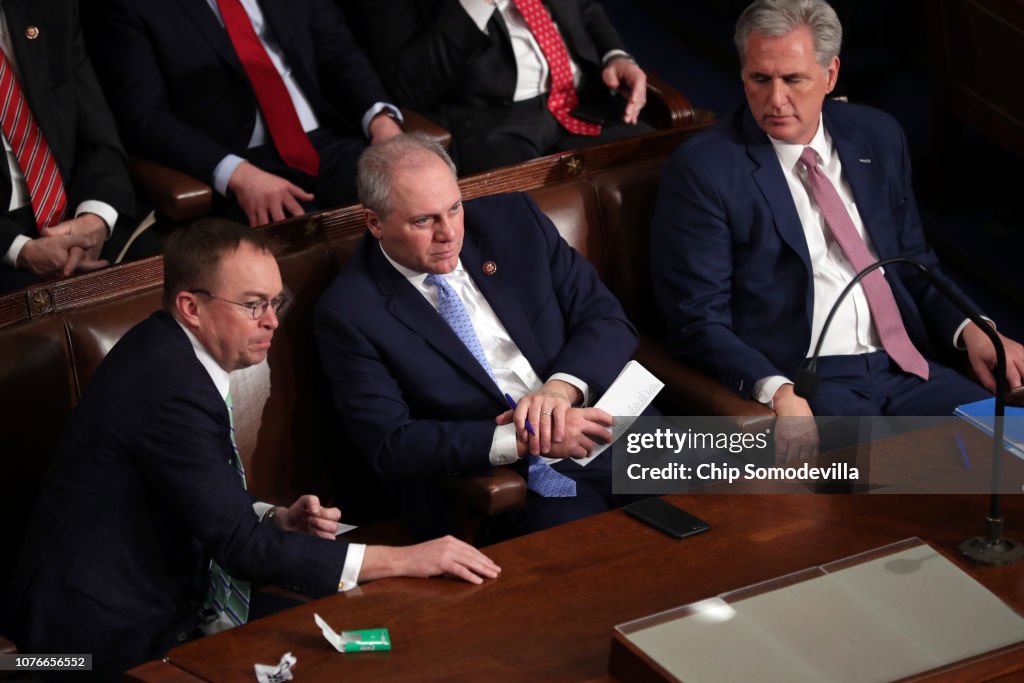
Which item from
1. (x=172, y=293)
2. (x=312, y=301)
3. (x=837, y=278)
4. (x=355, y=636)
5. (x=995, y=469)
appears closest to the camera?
(x=355, y=636)

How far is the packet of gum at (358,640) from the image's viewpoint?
2068 millimetres

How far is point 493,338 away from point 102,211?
106 centimetres

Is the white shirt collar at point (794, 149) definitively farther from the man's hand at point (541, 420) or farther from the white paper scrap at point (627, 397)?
the man's hand at point (541, 420)

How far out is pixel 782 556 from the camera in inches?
90.9

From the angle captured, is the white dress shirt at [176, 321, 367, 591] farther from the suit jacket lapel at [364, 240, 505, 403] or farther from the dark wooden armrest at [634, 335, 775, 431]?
the dark wooden armrest at [634, 335, 775, 431]

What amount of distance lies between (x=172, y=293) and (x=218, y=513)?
1.32ft

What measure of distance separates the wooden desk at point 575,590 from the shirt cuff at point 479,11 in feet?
6.26

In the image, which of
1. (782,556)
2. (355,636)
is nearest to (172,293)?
(355,636)

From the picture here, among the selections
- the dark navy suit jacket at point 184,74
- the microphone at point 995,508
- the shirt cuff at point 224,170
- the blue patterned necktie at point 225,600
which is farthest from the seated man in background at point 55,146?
the microphone at point 995,508

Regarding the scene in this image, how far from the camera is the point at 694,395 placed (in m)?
3.02

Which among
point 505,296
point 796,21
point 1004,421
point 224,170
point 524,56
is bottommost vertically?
point 1004,421

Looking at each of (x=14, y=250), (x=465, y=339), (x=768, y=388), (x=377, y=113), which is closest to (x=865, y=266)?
(x=768, y=388)

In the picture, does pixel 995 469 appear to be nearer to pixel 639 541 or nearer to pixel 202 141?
pixel 639 541

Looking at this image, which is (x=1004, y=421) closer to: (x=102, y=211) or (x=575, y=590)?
(x=575, y=590)
